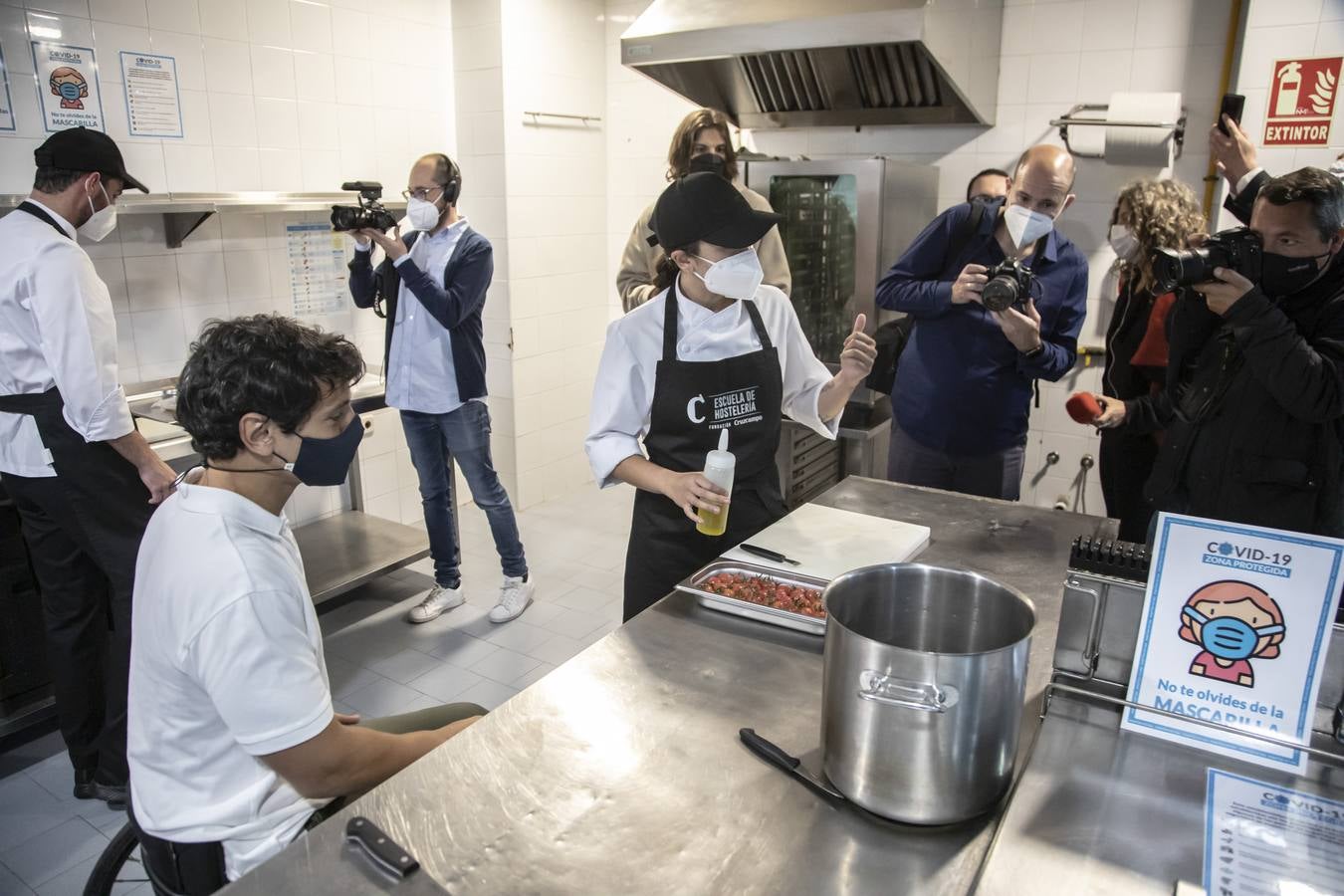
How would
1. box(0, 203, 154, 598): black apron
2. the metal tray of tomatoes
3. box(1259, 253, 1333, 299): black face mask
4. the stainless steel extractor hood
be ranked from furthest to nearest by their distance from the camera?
box(0, 203, 154, 598): black apron < the stainless steel extractor hood < box(1259, 253, 1333, 299): black face mask < the metal tray of tomatoes

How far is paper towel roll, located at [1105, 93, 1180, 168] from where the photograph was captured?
3.46 m

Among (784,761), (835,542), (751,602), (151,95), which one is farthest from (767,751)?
(151,95)

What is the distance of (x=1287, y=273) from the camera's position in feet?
6.47

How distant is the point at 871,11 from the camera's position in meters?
2.11

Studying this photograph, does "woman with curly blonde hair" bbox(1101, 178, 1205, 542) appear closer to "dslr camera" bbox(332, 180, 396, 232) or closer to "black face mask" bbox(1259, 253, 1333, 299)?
"black face mask" bbox(1259, 253, 1333, 299)

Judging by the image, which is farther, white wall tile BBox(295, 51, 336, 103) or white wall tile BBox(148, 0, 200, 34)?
white wall tile BBox(295, 51, 336, 103)

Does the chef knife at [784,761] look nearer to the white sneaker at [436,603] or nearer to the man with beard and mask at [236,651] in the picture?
the man with beard and mask at [236,651]

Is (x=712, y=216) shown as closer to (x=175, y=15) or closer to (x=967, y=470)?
(x=967, y=470)

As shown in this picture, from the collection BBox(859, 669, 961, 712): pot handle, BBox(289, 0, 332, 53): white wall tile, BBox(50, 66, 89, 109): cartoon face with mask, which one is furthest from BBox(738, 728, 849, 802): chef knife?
BBox(289, 0, 332, 53): white wall tile

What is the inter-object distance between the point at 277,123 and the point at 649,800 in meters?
3.74

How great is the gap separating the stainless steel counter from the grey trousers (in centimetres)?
132

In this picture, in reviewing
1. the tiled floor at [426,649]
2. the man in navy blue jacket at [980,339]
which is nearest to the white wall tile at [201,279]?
the tiled floor at [426,649]

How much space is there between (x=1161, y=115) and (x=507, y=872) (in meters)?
3.69

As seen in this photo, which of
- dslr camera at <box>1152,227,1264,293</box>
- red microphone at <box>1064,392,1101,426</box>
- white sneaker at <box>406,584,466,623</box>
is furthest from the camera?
white sneaker at <box>406,584,466,623</box>
